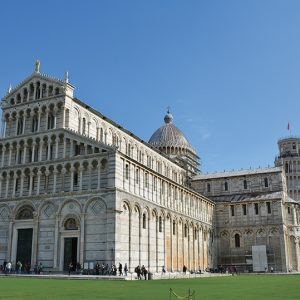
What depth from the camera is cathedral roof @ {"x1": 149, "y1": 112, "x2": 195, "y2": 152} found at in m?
73.3

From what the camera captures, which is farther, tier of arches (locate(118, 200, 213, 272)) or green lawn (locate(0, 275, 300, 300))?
tier of arches (locate(118, 200, 213, 272))

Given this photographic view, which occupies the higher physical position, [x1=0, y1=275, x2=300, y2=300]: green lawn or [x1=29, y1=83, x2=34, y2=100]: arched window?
[x1=29, y1=83, x2=34, y2=100]: arched window

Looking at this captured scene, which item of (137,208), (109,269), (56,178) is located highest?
(56,178)

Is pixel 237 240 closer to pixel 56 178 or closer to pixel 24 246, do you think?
pixel 56 178

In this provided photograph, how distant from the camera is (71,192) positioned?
3919 centimetres

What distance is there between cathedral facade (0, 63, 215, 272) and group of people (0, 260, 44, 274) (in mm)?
466

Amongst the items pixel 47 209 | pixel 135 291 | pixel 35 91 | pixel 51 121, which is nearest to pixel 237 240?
pixel 47 209

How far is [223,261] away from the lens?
61.4 m

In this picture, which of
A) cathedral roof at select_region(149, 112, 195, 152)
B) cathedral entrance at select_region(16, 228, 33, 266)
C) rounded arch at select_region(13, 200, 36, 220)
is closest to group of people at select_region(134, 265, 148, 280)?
cathedral entrance at select_region(16, 228, 33, 266)

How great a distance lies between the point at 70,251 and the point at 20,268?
4.64 metres

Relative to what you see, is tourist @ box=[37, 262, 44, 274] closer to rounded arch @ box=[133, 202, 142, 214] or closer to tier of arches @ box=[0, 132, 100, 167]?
rounded arch @ box=[133, 202, 142, 214]

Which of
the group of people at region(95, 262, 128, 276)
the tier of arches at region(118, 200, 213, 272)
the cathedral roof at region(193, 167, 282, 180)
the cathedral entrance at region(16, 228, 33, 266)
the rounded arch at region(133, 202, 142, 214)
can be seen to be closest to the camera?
the group of people at region(95, 262, 128, 276)

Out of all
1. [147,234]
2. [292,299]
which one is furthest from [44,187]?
[292,299]

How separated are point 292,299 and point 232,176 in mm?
52341
